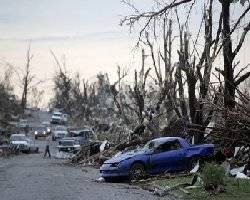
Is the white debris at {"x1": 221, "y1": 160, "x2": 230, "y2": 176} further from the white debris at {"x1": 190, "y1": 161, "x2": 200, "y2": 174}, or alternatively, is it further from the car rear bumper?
the car rear bumper

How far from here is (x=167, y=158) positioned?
85.0ft

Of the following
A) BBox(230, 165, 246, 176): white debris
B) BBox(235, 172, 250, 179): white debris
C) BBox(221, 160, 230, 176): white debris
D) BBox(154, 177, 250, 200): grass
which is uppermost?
BBox(221, 160, 230, 176): white debris

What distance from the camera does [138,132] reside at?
41562 millimetres

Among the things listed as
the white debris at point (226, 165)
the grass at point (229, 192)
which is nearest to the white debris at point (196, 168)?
the white debris at point (226, 165)

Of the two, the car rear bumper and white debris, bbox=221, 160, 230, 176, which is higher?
white debris, bbox=221, 160, 230, 176

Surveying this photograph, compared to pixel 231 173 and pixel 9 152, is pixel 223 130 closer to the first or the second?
pixel 231 173

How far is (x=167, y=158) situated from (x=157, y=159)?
0.47 m

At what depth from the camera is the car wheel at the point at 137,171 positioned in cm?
2533

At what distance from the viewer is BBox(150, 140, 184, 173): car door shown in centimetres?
2569

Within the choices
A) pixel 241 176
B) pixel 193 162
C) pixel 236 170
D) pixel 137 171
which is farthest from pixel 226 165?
pixel 137 171

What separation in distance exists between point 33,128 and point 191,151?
83031mm

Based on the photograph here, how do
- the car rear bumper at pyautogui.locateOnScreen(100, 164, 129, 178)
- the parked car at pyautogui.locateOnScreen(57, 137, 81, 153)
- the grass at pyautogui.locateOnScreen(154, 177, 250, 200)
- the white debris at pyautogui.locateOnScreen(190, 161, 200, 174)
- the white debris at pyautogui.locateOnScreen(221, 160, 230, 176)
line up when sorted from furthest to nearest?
1. the parked car at pyautogui.locateOnScreen(57, 137, 81, 153)
2. the car rear bumper at pyautogui.locateOnScreen(100, 164, 129, 178)
3. the white debris at pyautogui.locateOnScreen(190, 161, 200, 174)
4. the white debris at pyautogui.locateOnScreen(221, 160, 230, 176)
5. the grass at pyautogui.locateOnScreen(154, 177, 250, 200)

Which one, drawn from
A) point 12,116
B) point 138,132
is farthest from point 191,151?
point 12,116

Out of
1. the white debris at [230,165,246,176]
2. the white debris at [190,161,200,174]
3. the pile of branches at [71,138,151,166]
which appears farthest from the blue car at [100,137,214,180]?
the pile of branches at [71,138,151,166]
